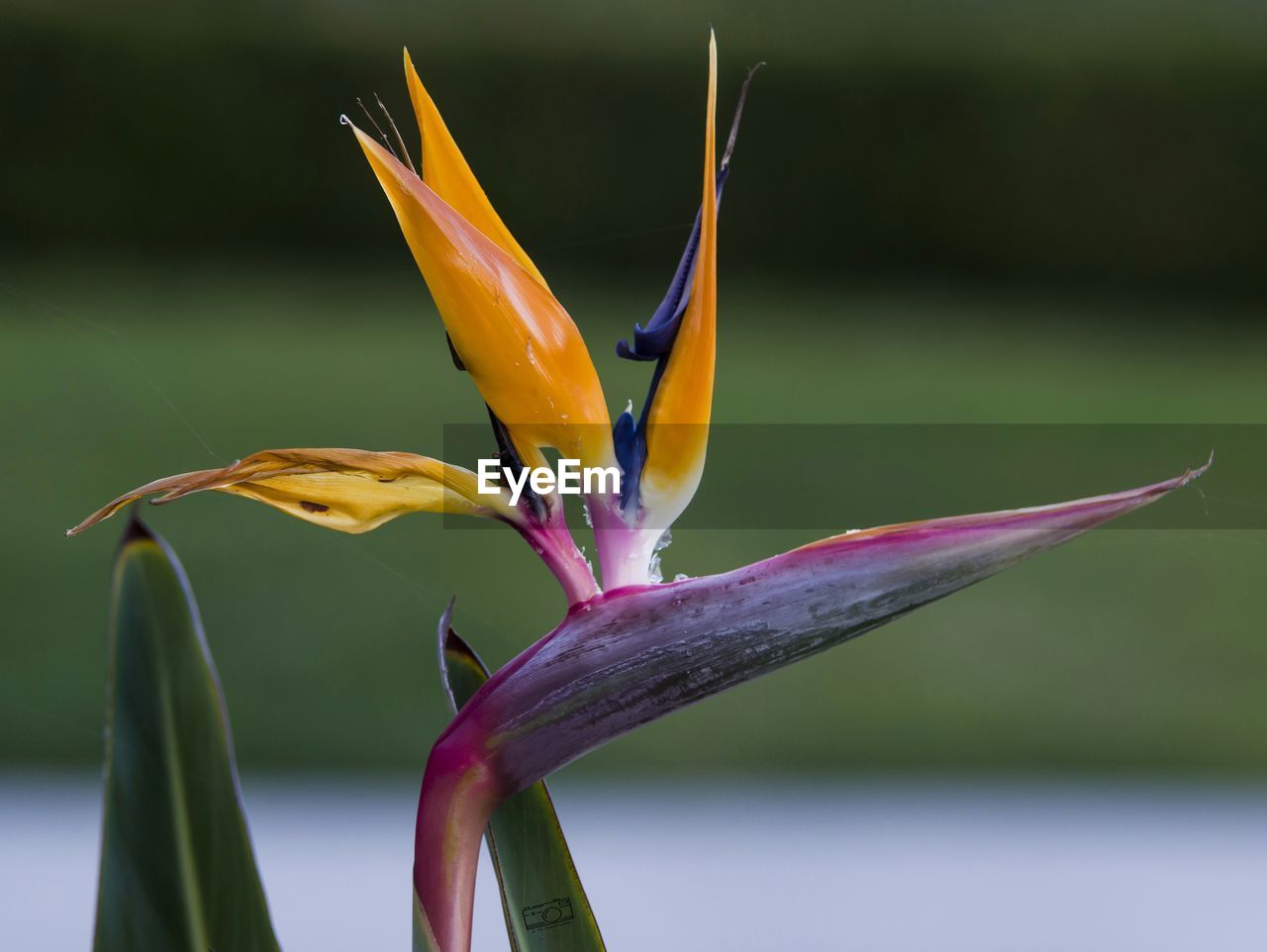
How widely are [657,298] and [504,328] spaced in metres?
2.02

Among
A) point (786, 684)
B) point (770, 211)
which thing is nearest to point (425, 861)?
point (786, 684)

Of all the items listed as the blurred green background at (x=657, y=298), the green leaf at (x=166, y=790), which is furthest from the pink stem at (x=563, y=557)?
the blurred green background at (x=657, y=298)

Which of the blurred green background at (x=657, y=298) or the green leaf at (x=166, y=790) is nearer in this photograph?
the green leaf at (x=166, y=790)

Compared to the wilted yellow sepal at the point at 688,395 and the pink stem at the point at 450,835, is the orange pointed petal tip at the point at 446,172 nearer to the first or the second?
the wilted yellow sepal at the point at 688,395

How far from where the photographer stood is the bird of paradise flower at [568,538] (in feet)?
1.14

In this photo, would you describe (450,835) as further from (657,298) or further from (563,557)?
(657,298)

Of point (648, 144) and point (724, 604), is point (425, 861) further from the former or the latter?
point (648, 144)

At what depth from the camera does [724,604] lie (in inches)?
14.0

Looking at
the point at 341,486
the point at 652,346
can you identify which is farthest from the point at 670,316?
the point at 341,486

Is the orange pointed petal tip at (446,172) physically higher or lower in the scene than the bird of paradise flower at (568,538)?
higher

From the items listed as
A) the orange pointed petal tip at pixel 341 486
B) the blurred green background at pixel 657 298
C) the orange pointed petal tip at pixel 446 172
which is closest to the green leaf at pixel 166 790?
the orange pointed petal tip at pixel 341 486

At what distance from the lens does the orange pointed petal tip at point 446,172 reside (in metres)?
0.41

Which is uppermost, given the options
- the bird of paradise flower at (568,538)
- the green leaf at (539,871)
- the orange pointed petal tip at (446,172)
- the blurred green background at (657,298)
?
the blurred green background at (657,298)

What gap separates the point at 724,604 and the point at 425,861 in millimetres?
121
